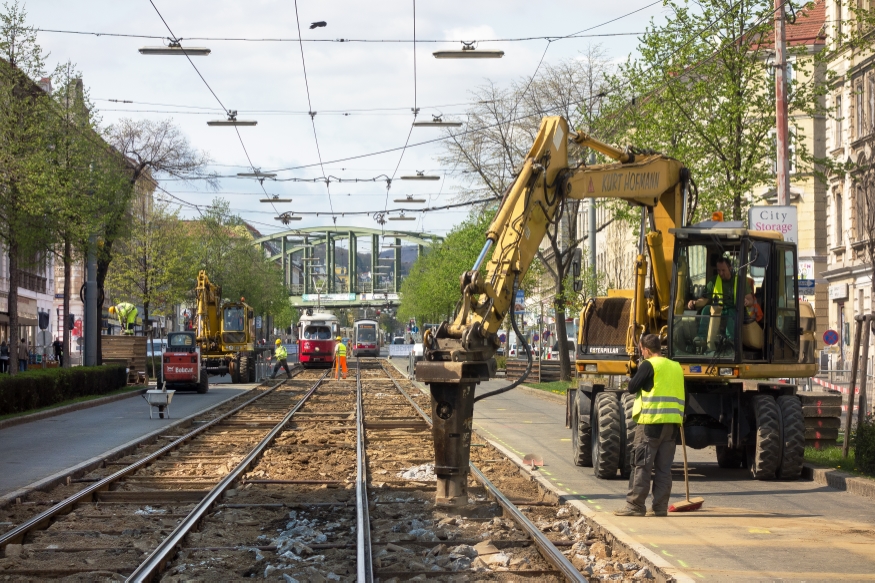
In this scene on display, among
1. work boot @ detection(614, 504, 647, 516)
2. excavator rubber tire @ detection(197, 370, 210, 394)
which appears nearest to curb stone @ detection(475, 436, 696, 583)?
work boot @ detection(614, 504, 647, 516)

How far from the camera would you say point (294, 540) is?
10.6 metres

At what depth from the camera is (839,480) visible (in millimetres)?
14609

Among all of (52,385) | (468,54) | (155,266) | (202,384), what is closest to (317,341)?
(155,266)

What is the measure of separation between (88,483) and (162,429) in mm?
8251

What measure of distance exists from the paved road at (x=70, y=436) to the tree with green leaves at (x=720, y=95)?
39.5 feet

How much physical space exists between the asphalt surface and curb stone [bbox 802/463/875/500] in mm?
144

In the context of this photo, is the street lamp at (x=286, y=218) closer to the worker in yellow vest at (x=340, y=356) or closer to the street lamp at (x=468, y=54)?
the worker in yellow vest at (x=340, y=356)

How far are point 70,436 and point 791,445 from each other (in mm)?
13029

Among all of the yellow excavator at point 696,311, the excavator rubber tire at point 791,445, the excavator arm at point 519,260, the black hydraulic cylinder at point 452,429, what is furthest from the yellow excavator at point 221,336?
the black hydraulic cylinder at point 452,429

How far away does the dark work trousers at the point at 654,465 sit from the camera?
12219 millimetres

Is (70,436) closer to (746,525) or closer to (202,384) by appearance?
(746,525)

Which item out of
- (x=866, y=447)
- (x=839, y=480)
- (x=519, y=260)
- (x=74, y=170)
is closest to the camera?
(x=519, y=260)

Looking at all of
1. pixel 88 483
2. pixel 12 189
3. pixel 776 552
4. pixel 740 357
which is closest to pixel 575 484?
pixel 740 357

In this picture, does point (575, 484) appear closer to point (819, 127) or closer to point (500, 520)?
point (500, 520)
